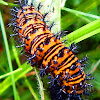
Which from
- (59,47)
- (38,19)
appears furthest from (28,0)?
(59,47)

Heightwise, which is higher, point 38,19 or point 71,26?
point 38,19

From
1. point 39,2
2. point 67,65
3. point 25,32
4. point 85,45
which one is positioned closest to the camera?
point 67,65

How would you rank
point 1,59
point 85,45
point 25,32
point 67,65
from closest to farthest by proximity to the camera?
point 67,65 < point 25,32 < point 85,45 < point 1,59

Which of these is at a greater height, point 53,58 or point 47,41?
point 47,41

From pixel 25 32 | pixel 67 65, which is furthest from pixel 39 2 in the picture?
pixel 67 65

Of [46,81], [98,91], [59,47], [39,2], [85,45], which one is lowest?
[98,91]

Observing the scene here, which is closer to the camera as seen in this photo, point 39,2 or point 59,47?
point 59,47

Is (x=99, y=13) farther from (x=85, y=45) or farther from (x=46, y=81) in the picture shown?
(x=46, y=81)
